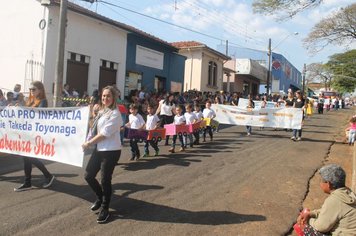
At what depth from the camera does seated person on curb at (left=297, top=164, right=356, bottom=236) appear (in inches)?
156

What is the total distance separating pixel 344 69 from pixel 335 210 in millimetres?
76403

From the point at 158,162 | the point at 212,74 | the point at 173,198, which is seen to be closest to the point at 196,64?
the point at 212,74

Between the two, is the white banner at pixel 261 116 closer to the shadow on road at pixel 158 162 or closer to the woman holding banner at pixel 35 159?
the shadow on road at pixel 158 162

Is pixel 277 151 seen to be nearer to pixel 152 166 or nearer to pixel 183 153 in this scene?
pixel 183 153

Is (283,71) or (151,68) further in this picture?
(283,71)

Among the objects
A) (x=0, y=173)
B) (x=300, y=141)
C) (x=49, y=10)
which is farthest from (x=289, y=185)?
(x=49, y=10)

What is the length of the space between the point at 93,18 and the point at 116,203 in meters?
14.6

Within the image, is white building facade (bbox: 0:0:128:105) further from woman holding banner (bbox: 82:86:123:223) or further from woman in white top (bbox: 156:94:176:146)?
woman holding banner (bbox: 82:86:123:223)

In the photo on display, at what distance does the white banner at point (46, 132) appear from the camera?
22.1 feet

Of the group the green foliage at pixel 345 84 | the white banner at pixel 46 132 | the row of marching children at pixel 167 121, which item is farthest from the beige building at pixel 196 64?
the green foliage at pixel 345 84

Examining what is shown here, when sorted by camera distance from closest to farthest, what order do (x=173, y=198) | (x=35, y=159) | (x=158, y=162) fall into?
(x=173, y=198), (x=35, y=159), (x=158, y=162)

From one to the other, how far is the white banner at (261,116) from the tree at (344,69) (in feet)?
190

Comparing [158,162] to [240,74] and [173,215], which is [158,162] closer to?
[173,215]

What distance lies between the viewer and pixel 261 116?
17641 millimetres
